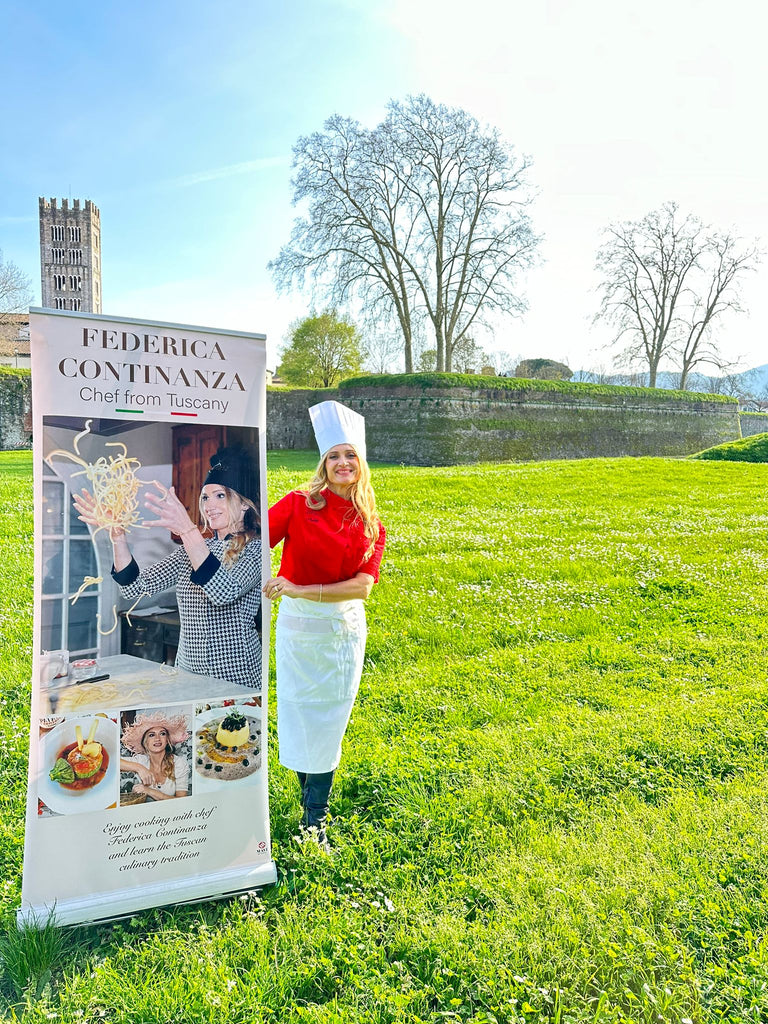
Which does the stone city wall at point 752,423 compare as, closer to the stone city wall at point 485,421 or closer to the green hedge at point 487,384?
the stone city wall at point 485,421

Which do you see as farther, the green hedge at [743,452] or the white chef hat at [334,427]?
the green hedge at [743,452]

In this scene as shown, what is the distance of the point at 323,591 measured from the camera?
9.46ft

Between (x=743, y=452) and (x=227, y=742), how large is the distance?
76.2 ft

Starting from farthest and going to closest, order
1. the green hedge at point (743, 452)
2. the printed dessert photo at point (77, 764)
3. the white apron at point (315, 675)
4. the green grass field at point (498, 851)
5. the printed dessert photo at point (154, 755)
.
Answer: the green hedge at point (743, 452) → the white apron at point (315, 675) → the printed dessert photo at point (154, 755) → the printed dessert photo at point (77, 764) → the green grass field at point (498, 851)

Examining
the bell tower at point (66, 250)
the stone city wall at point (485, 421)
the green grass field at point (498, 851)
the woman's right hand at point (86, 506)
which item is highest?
the bell tower at point (66, 250)

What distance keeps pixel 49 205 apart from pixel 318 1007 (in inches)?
2921

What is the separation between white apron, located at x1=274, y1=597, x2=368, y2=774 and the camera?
9.59 feet

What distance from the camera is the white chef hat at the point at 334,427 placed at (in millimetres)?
2990

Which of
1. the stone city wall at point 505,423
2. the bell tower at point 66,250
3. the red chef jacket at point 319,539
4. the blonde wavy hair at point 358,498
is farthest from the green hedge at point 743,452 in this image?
the bell tower at point 66,250

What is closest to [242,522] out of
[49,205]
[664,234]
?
[664,234]

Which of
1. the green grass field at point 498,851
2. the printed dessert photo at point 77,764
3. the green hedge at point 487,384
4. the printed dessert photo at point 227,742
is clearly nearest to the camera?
the green grass field at point 498,851

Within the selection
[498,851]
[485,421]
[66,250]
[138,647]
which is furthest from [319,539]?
[66,250]

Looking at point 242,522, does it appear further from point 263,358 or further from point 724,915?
point 724,915

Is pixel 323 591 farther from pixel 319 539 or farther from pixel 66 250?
pixel 66 250
